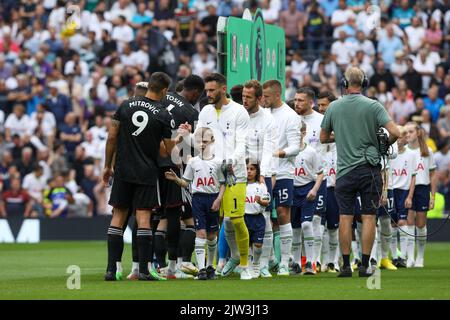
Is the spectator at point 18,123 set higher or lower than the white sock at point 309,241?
higher

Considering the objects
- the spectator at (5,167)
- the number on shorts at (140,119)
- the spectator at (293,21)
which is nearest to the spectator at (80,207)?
the spectator at (5,167)

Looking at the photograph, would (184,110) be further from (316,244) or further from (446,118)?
(446,118)

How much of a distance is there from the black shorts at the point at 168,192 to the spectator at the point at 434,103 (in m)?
14.8

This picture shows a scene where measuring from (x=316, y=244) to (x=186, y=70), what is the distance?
14601mm

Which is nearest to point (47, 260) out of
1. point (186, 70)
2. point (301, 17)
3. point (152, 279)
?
point (152, 279)

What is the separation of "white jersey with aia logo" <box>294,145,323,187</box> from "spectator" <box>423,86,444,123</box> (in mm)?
12420

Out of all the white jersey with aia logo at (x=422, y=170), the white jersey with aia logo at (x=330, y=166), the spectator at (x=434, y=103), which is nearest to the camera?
the white jersey with aia logo at (x=330, y=166)

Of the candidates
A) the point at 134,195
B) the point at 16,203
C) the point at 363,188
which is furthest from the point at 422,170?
the point at 16,203

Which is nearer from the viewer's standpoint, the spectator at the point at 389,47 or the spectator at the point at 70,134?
the spectator at the point at 389,47

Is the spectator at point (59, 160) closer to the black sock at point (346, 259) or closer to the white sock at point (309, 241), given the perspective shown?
the white sock at point (309, 241)

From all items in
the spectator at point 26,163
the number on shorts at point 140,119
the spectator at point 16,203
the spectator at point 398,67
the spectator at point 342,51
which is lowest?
the spectator at point 16,203

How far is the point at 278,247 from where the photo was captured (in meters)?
18.2

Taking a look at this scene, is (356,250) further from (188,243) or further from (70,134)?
(70,134)

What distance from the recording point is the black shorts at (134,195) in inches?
587
